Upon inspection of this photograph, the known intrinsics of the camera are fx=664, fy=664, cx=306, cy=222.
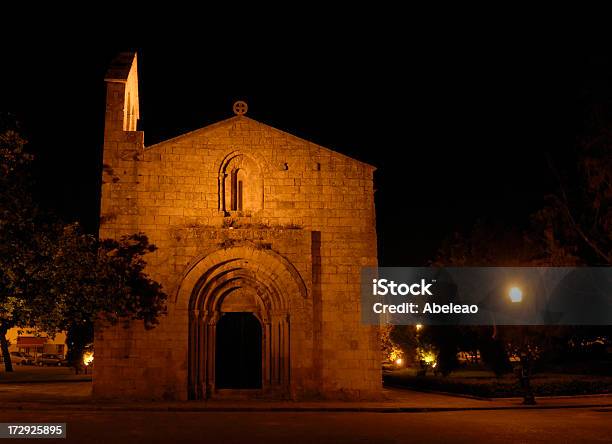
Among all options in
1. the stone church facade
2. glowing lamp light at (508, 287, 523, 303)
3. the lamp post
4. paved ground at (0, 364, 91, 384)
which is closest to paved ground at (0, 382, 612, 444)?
the lamp post

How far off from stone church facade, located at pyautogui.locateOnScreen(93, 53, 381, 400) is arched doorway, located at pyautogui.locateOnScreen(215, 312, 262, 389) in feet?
0.14

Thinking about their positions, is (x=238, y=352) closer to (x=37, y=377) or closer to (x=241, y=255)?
(x=241, y=255)

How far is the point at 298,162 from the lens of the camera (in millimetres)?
20812

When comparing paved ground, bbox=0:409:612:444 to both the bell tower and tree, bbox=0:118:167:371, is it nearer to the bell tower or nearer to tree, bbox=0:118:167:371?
tree, bbox=0:118:167:371

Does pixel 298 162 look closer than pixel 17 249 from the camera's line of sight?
No

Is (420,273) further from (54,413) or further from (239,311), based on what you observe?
(54,413)

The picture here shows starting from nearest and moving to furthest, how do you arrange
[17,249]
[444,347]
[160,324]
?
[17,249]
[160,324]
[444,347]

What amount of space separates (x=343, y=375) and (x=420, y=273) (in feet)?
41.9

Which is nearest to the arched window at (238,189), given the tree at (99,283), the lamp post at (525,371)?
the tree at (99,283)

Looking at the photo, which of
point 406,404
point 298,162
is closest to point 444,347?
point 406,404

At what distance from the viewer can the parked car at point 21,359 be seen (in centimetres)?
5541

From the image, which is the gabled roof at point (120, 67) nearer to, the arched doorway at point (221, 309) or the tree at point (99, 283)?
the tree at point (99, 283)

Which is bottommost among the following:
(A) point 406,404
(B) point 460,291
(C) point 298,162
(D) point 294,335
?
(A) point 406,404

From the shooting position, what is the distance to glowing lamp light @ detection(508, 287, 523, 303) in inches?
936
